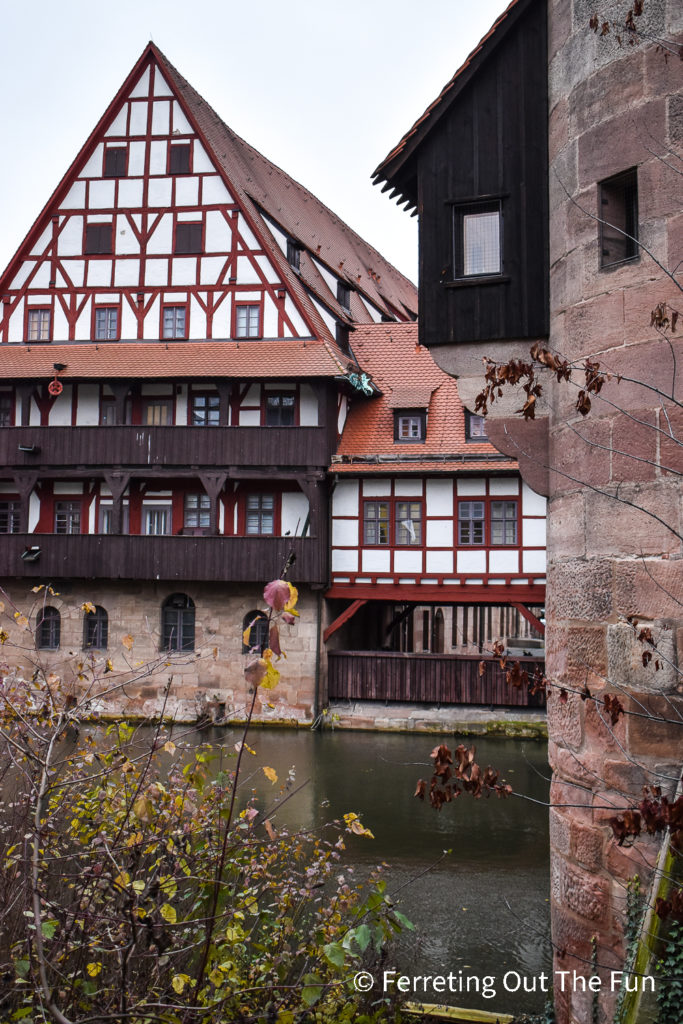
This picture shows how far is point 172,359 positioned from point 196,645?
6.29 meters

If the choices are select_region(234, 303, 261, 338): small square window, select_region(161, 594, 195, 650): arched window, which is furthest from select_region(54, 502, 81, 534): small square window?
select_region(234, 303, 261, 338): small square window

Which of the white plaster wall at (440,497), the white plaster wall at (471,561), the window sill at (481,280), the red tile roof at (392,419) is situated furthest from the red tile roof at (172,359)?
the window sill at (481,280)

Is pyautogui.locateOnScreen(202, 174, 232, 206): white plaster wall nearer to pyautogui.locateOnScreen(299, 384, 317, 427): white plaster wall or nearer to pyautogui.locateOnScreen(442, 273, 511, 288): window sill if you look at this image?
pyautogui.locateOnScreen(299, 384, 317, 427): white plaster wall

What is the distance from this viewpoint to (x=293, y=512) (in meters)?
20.0

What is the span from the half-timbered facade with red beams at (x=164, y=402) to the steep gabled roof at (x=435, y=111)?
13.0 meters

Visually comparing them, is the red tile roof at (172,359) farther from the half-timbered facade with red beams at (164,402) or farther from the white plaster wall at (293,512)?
the white plaster wall at (293,512)

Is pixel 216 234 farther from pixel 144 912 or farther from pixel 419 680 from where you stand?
pixel 144 912

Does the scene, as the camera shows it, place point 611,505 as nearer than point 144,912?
No

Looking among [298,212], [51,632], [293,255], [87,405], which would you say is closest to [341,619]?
[51,632]

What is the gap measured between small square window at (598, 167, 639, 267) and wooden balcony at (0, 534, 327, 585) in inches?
575

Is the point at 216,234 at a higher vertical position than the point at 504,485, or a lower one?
higher

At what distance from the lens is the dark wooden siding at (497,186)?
500cm

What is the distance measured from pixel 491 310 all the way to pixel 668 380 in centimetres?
140

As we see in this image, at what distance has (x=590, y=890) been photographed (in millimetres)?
4207
